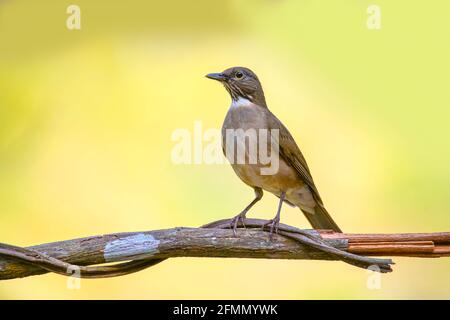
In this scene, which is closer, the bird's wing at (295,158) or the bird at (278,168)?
the bird at (278,168)

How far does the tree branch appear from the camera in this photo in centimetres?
342

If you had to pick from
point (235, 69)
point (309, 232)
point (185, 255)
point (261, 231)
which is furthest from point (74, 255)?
point (235, 69)

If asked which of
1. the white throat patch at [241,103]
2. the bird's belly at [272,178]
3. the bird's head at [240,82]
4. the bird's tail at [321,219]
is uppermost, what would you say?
the bird's head at [240,82]

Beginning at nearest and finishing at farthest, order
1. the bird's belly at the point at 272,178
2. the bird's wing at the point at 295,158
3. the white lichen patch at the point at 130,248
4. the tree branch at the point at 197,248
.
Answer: the tree branch at the point at 197,248
the white lichen patch at the point at 130,248
the bird's belly at the point at 272,178
the bird's wing at the point at 295,158

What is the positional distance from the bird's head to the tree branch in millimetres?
2569

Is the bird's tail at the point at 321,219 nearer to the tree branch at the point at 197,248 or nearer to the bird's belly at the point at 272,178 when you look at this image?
the bird's belly at the point at 272,178

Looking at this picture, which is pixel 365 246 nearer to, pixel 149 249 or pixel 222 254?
pixel 222 254

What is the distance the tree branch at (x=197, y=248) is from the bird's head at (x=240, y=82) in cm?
257

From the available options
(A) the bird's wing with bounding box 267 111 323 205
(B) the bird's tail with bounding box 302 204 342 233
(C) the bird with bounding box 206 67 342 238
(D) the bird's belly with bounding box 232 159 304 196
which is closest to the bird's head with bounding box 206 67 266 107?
(C) the bird with bounding box 206 67 342 238

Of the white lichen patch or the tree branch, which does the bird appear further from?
the white lichen patch

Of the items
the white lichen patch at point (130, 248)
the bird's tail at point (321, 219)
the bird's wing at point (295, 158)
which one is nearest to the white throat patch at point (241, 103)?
the bird's wing at point (295, 158)

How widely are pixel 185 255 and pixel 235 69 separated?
9.42 feet

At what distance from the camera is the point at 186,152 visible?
20.4ft

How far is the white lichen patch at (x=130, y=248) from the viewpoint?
3.53m
